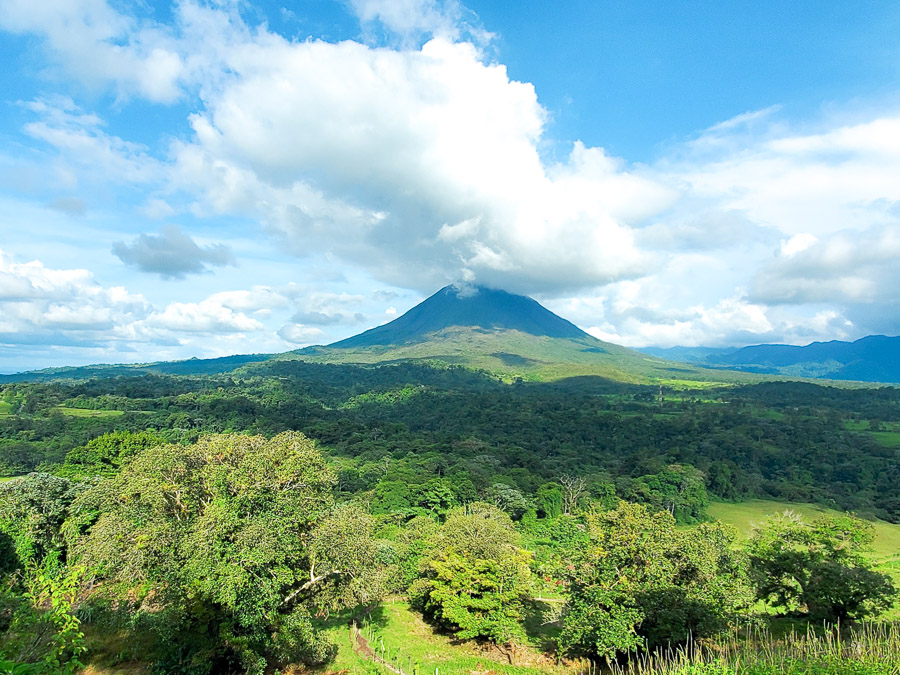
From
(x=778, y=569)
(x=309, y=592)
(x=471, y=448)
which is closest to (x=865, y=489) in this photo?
(x=471, y=448)

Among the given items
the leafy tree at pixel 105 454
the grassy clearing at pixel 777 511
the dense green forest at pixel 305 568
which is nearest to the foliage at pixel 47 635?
the dense green forest at pixel 305 568

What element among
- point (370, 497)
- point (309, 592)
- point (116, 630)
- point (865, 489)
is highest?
point (309, 592)

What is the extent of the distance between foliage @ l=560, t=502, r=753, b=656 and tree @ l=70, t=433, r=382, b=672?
759 cm

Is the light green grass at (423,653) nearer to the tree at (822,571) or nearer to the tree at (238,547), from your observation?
the tree at (238,547)

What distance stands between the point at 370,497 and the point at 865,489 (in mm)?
72528

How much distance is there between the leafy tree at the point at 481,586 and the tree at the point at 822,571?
9.83 m

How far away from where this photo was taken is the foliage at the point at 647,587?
15328mm

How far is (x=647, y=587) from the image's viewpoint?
15.7 meters

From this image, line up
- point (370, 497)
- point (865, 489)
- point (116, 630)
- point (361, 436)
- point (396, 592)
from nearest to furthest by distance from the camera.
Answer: point (116, 630) → point (396, 592) → point (370, 497) → point (865, 489) → point (361, 436)

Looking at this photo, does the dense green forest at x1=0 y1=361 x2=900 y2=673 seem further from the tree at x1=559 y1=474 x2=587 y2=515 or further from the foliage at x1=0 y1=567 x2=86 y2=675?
the tree at x1=559 y1=474 x2=587 y2=515

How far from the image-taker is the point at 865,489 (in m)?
66.7

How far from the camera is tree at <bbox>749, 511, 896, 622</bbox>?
1631cm

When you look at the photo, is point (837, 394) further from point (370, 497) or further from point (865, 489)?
point (370, 497)

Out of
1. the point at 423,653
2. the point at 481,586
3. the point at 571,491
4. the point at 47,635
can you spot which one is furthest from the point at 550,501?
the point at 47,635
